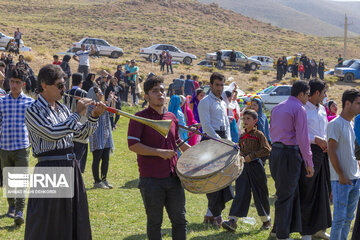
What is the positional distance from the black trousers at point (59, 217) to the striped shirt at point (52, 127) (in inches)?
6.6

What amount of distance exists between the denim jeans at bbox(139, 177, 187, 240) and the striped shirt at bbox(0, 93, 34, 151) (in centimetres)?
244

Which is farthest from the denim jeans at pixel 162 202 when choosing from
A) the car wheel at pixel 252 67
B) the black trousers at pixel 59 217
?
the car wheel at pixel 252 67

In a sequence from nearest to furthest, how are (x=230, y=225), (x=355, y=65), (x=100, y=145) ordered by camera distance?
(x=230, y=225) < (x=100, y=145) < (x=355, y=65)

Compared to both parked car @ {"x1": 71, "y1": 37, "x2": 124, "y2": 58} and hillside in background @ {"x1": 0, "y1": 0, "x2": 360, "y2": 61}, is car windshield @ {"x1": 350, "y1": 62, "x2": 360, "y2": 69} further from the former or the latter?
hillside in background @ {"x1": 0, "y1": 0, "x2": 360, "y2": 61}

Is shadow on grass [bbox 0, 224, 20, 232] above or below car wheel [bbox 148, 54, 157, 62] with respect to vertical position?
above

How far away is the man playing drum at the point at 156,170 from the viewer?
495 centimetres

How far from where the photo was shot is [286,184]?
629 cm

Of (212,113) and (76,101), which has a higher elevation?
(212,113)

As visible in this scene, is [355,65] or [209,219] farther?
[355,65]

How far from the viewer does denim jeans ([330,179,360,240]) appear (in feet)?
17.8

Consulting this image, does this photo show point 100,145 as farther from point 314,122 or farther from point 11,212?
point 314,122

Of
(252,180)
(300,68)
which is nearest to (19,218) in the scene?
(252,180)

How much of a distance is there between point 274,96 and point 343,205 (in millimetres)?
19533

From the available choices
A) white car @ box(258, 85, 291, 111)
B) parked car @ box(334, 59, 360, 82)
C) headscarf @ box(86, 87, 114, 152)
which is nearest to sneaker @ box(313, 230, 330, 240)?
headscarf @ box(86, 87, 114, 152)
